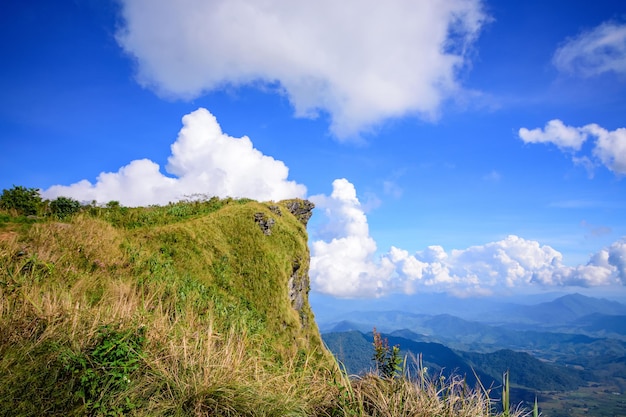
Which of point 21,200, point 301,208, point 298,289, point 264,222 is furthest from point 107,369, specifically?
point 301,208

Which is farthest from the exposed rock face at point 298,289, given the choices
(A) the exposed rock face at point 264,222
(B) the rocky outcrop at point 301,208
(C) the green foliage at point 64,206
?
(C) the green foliage at point 64,206

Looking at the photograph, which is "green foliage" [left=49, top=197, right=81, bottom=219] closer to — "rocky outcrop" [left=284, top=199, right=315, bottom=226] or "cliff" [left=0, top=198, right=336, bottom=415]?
"cliff" [left=0, top=198, right=336, bottom=415]

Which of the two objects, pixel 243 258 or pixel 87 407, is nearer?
pixel 87 407

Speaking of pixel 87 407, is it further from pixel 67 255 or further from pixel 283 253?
pixel 283 253

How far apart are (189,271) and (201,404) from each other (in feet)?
44.7

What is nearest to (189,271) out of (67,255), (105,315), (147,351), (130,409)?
(67,255)

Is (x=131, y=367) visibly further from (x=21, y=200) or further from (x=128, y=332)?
(x=21, y=200)

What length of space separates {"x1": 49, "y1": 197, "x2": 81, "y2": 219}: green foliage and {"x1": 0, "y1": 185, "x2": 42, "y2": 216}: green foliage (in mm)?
692

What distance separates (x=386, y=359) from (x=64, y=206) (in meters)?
21.5

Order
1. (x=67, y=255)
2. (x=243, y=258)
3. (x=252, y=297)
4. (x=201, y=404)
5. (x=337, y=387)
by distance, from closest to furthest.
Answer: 1. (x=201, y=404)
2. (x=337, y=387)
3. (x=67, y=255)
4. (x=252, y=297)
5. (x=243, y=258)

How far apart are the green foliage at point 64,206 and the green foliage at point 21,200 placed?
0.69 metres

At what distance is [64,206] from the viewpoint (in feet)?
64.0

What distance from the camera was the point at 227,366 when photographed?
560 cm

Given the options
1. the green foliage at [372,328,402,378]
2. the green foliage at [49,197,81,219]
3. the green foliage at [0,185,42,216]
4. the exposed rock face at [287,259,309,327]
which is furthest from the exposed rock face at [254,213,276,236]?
the green foliage at [372,328,402,378]
